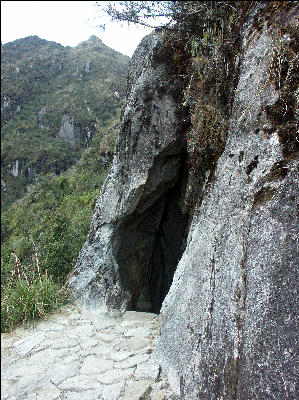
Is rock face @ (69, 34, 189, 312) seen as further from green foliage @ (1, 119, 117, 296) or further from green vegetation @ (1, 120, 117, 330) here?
green foliage @ (1, 119, 117, 296)

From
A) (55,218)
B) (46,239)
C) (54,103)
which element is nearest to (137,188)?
(46,239)

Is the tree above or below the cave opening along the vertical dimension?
above

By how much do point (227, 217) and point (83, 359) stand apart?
2215mm

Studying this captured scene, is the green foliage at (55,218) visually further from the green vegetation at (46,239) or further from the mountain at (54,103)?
the mountain at (54,103)

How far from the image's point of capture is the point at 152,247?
6.48m

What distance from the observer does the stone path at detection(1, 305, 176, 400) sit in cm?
298

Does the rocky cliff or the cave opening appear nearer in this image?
the rocky cliff

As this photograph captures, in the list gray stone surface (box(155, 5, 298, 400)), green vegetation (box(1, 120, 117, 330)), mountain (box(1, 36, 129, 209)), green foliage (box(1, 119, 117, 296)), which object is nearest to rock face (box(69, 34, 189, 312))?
green vegetation (box(1, 120, 117, 330))

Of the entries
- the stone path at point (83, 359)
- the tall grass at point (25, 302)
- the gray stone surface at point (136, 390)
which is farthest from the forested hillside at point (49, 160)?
the gray stone surface at point (136, 390)

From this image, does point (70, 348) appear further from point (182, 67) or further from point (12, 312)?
point (182, 67)

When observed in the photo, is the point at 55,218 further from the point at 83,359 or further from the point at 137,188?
the point at 83,359

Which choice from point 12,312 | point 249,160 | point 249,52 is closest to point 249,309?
point 249,160

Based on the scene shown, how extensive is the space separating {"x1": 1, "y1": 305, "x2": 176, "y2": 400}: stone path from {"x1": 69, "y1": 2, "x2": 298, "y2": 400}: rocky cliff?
11.2 inches

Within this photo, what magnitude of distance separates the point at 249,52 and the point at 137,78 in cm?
232
